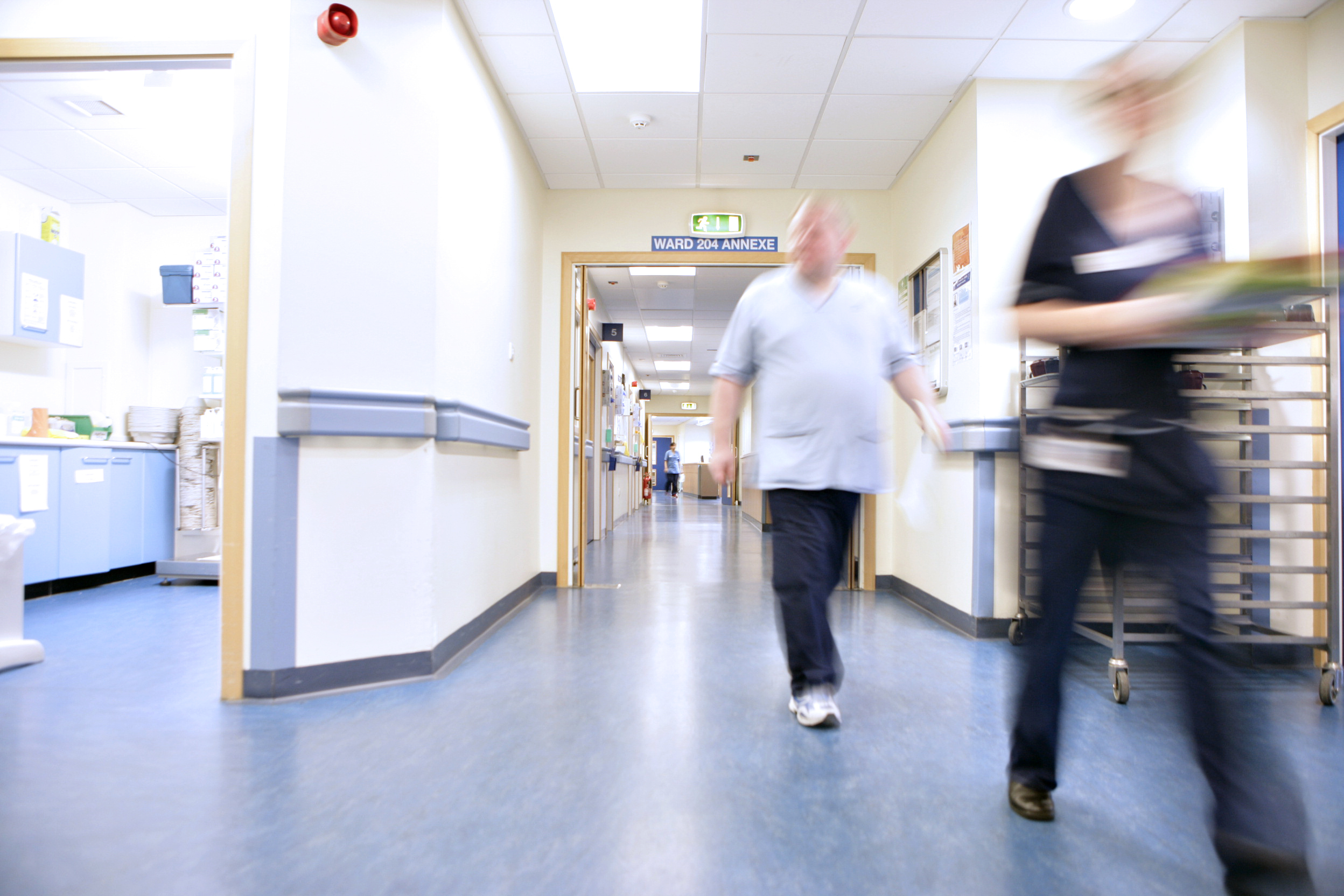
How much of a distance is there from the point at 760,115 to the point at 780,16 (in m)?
0.75

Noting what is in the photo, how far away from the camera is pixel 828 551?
1.90 metres

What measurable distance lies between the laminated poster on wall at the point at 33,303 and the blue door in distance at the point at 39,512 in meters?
1.22

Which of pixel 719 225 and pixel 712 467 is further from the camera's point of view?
pixel 719 225

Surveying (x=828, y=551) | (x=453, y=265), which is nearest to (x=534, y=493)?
(x=453, y=265)

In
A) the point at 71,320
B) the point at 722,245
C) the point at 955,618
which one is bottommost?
the point at 955,618

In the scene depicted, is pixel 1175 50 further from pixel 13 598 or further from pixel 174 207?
pixel 174 207

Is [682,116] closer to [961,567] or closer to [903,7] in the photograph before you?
[903,7]

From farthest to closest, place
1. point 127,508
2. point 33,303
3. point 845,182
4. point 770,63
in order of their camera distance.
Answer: point 33,303, point 127,508, point 845,182, point 770,63

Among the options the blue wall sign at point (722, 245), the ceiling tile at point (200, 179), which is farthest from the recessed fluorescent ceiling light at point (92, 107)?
the blue wall sign at point (722, 245)

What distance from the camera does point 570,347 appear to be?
172 inches

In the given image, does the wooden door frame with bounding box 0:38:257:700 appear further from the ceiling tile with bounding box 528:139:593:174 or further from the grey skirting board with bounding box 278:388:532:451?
the ceiling tile with bounding box 528:139:593:174

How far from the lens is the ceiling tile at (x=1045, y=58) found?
113 inches

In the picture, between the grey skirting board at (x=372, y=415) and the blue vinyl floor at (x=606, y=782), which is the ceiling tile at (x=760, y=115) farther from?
the blue vinyl floor at (x=606, y=782)

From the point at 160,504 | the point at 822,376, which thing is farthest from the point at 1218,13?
the point at 160,504
